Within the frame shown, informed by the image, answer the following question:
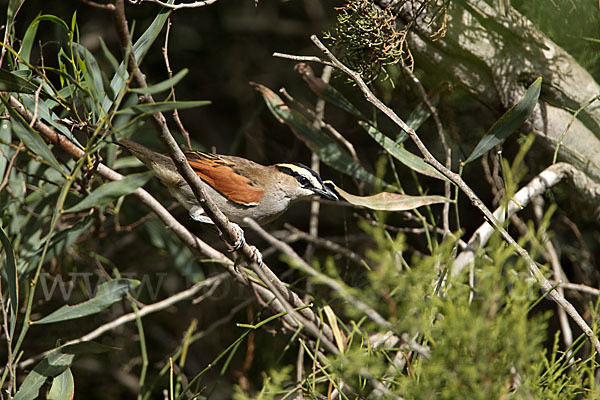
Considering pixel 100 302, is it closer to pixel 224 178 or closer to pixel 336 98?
pixel 224 178

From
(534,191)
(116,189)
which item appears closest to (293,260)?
(116,189)

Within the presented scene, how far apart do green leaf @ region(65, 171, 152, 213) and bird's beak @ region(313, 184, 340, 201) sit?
1.50m

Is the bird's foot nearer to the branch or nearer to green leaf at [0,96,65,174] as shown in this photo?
green leaf at [0,96,65,174]

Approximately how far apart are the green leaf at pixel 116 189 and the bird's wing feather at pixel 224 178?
3.90 feet

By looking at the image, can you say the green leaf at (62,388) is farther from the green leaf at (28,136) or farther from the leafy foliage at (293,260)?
the green leaf at (28,136)

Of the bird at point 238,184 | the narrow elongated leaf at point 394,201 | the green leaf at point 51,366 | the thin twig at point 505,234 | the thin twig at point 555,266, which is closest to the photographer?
the thin twig at point 505,234

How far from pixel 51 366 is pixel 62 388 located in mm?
139

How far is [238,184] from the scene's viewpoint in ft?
11.5

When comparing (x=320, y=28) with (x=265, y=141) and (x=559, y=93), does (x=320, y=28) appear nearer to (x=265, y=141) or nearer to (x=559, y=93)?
(x=265, y=141)

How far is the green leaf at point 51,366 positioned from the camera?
247cm

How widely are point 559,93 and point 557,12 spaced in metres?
0.36

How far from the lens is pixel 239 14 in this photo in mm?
5121

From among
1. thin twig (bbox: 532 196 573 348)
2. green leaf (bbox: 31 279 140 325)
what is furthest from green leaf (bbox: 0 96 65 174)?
thin twig (bbox: 532 196 573 348)

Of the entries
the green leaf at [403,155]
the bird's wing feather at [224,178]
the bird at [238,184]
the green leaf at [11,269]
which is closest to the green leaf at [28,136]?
the green leaf at [11,269]
